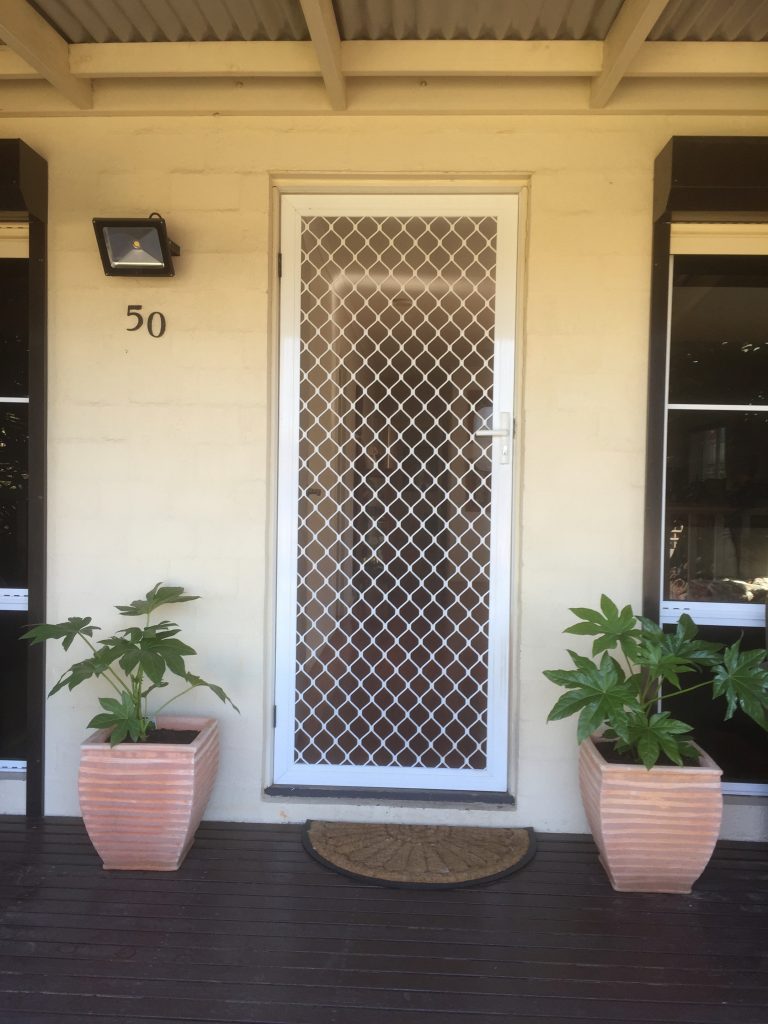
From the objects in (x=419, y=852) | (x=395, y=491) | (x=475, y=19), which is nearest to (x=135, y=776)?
(x=419, y=852)

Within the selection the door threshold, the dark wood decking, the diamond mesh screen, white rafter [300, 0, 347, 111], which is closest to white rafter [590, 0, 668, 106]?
the diamond mesh screen

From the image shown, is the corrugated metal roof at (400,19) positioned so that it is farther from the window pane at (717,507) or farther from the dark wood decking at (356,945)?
the dark wood decking at (356,945)

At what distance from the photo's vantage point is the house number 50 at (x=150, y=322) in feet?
8.82

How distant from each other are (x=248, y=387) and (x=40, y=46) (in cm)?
131

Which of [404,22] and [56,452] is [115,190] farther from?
[404,22]

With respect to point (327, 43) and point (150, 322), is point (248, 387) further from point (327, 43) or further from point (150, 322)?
point (327, 43)

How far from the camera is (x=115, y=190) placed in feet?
8.83

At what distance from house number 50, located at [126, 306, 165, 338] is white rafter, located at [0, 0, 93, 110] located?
78 cm

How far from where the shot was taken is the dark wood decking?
178 cm

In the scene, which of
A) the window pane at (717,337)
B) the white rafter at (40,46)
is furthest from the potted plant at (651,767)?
the white rafter at (40,46)

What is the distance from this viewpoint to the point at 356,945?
6.56ft

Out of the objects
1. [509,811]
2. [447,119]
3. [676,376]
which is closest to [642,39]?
[447,119]

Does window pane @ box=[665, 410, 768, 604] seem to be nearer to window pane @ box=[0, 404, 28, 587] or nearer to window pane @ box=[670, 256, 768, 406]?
window pane @ box=[670, 256, 768, 406]

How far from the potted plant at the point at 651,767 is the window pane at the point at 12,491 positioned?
6.95 ft
